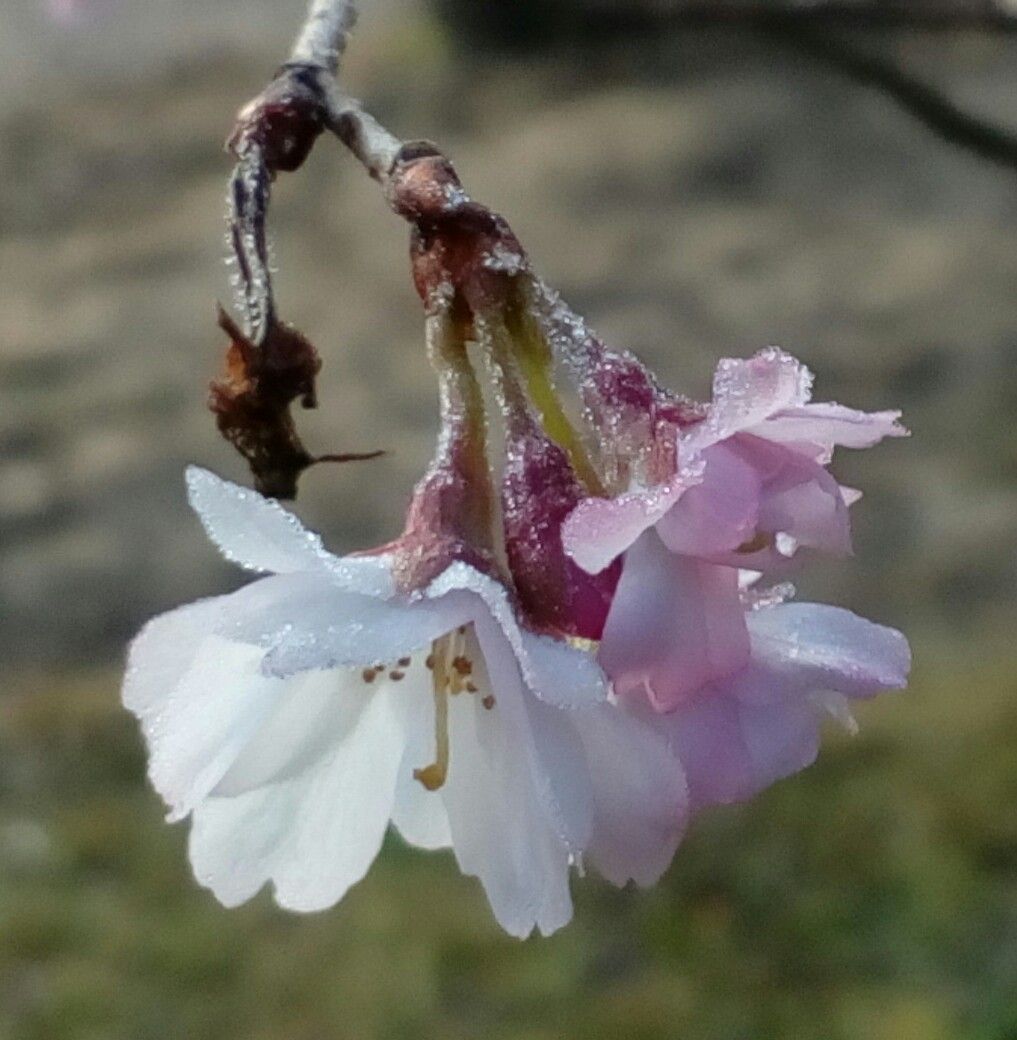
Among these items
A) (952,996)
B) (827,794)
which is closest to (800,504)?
(952,996)

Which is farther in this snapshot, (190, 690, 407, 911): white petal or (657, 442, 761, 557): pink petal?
(190, 690, 407, 911): white petal

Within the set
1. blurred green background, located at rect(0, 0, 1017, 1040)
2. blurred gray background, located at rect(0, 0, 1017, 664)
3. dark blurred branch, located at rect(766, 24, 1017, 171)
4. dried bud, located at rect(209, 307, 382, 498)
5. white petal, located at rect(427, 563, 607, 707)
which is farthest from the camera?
blurred gray background, located at rect(0, 0, 1017, 664)

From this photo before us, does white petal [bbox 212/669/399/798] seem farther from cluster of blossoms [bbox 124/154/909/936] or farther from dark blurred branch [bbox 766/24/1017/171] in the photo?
dark blurred branch [bbox 766/24/1017/171]

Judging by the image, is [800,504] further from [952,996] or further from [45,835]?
[45,835]

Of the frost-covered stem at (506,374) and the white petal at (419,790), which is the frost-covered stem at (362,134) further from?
the white petal at (419,790)

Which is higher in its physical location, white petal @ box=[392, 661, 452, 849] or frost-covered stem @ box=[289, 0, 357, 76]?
frost-covered stem @ box=[289, 0, 357, 76]

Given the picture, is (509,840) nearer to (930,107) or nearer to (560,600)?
(560,600)

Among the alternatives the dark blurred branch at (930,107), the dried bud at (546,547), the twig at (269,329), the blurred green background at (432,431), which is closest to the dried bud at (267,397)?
the twig at (269,329)

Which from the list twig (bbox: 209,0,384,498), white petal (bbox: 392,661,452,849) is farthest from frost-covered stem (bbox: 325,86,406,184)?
white petal (bbox: 392,661,452,849)
